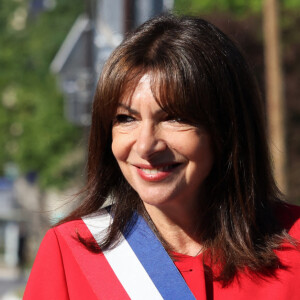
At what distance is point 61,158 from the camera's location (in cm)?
3164

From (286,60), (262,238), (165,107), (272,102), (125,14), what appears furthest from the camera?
(286,60)

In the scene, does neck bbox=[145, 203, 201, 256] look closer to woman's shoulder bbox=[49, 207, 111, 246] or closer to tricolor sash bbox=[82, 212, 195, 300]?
tricolor sash bbox=[82, 212, 195, 300]

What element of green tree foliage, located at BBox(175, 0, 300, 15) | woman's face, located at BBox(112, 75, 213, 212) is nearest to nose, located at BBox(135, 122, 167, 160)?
woman's face, located at BBox(112, 75, 213, 212)

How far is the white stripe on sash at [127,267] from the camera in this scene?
250cm

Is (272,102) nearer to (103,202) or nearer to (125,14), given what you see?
(125,14)

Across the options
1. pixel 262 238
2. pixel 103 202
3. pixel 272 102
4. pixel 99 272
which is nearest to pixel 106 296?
pixel 99 272

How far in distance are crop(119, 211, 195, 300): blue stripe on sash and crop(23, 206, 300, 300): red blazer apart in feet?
0.11

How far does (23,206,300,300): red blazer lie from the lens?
242cm

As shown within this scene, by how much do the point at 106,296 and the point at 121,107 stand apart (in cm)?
55

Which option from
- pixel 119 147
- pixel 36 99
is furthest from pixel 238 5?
pixel 119 147

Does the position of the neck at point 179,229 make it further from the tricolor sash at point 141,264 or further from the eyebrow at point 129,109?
the eyebrow at point 129,109

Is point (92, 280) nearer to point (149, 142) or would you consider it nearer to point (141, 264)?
point (141, 264)

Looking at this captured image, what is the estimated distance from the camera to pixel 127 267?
253cm

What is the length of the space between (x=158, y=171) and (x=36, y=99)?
29.5m
